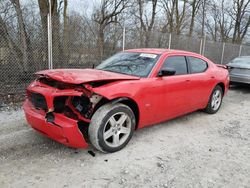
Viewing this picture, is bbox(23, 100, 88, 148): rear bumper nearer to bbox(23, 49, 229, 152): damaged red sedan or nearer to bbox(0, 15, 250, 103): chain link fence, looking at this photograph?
bbox(23, 49, 229, 152): damaged red sedan

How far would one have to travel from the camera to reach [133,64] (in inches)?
173

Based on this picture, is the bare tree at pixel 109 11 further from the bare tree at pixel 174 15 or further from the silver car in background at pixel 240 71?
the silver car in background at pixel 240 71

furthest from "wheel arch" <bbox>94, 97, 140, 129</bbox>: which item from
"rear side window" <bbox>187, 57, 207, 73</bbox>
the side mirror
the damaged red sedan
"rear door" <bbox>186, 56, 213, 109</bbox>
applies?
"rear side window" <bbox>187, 57, 207, 73</bbox>

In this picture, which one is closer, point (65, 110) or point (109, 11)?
point (65, 110)

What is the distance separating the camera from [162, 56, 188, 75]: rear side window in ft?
14.8

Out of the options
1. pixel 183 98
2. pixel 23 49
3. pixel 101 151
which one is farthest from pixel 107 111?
pixel 23 49

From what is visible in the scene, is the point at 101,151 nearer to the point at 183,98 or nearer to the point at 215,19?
the point at 183,98

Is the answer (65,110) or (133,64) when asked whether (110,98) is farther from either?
(133,64)

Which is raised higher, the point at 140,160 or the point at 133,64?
the point at 133,64

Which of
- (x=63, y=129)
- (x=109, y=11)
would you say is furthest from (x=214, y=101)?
(x=109, y=11)

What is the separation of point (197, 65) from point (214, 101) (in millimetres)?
1190

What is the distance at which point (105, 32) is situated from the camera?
27.8 ft

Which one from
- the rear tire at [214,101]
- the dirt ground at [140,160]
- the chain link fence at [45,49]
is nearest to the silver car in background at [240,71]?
the rear tire at [214,101]

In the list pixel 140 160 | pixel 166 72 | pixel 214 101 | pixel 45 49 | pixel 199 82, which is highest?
pixel 45 49
